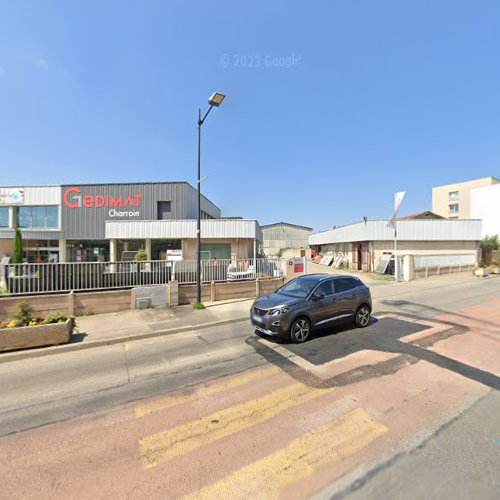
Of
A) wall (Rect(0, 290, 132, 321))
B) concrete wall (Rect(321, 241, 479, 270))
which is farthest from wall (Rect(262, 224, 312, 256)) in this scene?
wall (Rect(0, 290, 132, 321))

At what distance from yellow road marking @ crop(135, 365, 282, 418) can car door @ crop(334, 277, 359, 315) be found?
3.00m

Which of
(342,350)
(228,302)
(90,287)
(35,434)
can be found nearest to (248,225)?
(228,302)

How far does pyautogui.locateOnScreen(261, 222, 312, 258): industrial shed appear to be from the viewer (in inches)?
1978

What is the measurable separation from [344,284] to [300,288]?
1344 mm

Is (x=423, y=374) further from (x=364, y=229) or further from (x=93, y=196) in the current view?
(x=93, y=196)

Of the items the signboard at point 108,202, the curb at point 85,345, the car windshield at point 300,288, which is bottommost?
the curb at point 85,345

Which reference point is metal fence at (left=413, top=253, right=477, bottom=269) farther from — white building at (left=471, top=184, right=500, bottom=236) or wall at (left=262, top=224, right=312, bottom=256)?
wall at (left=262, top=224, right=312, bottom=256)

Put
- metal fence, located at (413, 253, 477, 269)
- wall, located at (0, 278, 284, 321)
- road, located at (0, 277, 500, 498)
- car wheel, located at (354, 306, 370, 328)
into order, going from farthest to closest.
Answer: metal fence, located at (413, 253, 477, 269), wall, located at (0, 278, 284, 321), car wheel, located at (354, 306, 370, 328), road, located at (0, 277, 500, 498)

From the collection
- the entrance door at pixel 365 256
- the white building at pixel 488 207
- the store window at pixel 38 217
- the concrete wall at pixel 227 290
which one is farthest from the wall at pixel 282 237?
the concrete wall at pixel 227 290

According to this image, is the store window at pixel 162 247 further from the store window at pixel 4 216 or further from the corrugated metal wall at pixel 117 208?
the store window at pixel 4 216

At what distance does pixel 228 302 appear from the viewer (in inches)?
463

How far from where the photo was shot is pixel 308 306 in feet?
22.4

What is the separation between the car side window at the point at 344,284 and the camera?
765 cm

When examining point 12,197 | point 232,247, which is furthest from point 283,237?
point 12,197
